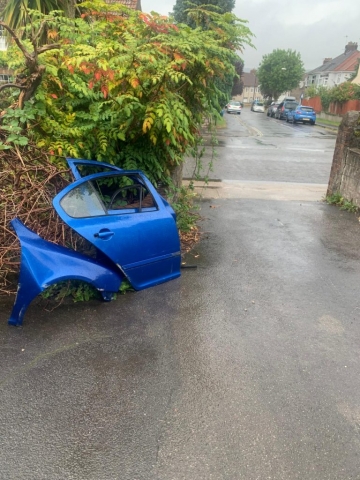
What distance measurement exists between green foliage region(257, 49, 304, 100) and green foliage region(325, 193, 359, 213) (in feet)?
259

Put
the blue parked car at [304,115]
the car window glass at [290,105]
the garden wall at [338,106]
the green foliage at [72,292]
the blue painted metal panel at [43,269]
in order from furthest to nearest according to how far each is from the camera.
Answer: the car window glass at [290,105] → the garden wall at [338,106] → the blue parked car at [304,115] → the green foliage at [72,292] → the blue painted metal panel at [43,269]

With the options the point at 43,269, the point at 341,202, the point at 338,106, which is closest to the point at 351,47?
the point at 338,106

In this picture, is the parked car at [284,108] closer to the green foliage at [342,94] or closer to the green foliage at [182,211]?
the green foliage at [342,94]

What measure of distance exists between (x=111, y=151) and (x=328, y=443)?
4.03 m

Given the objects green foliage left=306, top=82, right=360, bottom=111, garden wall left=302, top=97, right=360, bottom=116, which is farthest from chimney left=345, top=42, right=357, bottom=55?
green foliage left=306, top=82, right=360, bottom=111

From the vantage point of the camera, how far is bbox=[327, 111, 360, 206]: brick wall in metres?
8.11

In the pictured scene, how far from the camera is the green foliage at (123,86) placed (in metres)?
4.57

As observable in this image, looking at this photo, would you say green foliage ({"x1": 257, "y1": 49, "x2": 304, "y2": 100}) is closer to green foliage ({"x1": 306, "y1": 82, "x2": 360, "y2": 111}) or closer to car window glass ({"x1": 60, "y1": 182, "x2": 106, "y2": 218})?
green foliage ({"x1": 306, "y1": 82, "x2": 360, "y2": 111})

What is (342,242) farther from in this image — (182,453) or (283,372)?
(182,453)

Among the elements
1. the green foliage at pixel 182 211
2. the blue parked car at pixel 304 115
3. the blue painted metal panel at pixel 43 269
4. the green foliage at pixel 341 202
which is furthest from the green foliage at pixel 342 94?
the blue painted metal panel at pixel 43 269

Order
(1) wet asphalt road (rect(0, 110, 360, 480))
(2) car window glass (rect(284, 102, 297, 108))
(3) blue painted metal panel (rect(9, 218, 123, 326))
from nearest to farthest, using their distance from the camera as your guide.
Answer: (1) wet asphalt road (rect(0, 110, 360, 480))
(3) blue painted metal panel (rect(9, 218, 123, 326))
(2) car window glass (rect(284, 102, 297, 108))

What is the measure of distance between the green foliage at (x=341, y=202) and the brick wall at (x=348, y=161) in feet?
0.23

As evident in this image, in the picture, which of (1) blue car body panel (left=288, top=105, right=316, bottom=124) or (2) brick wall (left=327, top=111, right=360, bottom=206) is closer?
(2) brick wall (left=327, top=111, right=360, bottom=206)

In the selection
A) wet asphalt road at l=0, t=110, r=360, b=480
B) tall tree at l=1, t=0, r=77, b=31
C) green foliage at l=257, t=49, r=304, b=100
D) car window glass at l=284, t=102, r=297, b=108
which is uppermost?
green foliage at l=257, t=49, r=304, b=100
